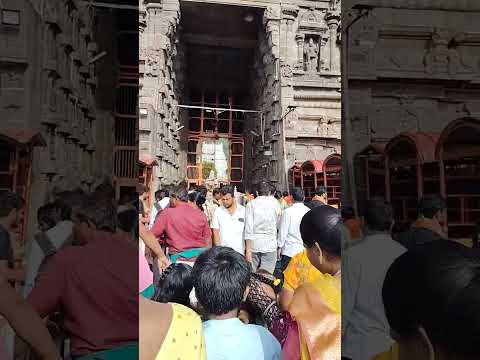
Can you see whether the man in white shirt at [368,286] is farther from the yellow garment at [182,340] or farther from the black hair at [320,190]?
the yellow garment at [182,340]

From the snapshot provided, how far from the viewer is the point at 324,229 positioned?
0.65 meters

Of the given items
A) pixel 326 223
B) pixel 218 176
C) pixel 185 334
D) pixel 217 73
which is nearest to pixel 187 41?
pixel 217 73

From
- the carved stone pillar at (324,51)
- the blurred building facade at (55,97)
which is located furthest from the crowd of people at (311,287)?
the carved stone pillar at (324,51)

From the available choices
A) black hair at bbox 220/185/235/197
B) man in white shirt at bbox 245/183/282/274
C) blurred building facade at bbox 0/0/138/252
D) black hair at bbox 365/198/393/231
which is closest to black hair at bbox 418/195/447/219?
black hair at bbox 365/198/393/231

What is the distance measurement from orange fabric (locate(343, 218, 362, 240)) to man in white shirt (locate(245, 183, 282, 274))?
0.20 meters

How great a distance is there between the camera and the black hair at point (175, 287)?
688 millimetres

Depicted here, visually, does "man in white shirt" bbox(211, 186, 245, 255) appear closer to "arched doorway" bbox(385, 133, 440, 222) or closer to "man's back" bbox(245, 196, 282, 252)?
"man's back" bbox(245, 196, 282, 252)

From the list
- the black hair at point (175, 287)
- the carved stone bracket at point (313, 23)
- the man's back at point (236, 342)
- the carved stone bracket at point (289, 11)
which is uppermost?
the carved stone bracket at point (289, 11)

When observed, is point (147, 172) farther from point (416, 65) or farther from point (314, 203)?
point (416, 65)

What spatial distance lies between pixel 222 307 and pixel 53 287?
0.25 m

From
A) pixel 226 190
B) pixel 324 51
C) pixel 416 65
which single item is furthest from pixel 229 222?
pixel 416 65

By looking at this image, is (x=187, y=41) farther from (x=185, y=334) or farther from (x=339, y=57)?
(x=185, y=334)

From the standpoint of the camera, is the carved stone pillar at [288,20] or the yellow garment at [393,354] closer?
the yellow garment at [393,354]

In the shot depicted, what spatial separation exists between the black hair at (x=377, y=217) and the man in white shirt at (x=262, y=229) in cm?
22
